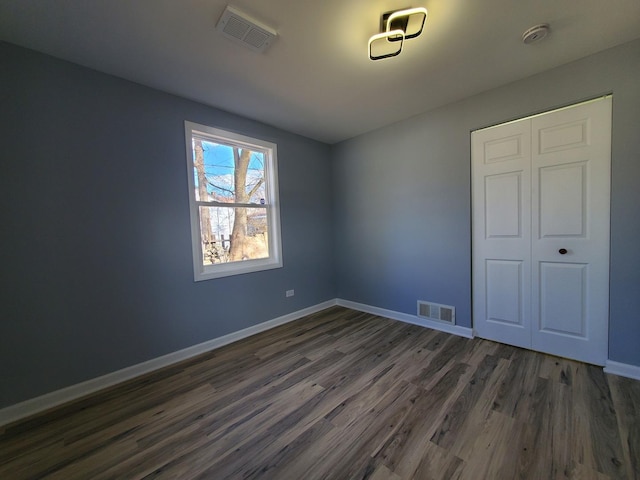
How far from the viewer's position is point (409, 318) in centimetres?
329

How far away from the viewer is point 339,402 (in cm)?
185

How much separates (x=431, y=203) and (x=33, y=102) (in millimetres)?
3766

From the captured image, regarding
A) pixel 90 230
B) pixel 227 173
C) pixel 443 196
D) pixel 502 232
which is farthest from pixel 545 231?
pixel 90 230

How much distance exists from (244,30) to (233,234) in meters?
2.01

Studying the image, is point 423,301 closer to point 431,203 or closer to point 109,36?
point 431,203

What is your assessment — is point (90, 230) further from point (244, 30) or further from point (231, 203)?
point (244, 30)

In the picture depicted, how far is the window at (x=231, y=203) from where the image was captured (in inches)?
105

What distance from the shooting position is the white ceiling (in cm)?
155

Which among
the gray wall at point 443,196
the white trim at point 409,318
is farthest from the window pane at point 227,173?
the white trim at point 409,318

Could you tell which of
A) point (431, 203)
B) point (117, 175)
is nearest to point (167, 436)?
point (117, 175)

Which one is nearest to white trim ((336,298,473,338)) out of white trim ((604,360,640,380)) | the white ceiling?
white trim ((604,360,640,380))

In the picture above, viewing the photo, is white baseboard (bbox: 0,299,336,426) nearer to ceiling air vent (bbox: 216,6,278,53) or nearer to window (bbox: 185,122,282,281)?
window (bbox: 185,122,282,281)

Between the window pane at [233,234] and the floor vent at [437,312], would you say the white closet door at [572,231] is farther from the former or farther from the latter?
the window pane at [233,234]

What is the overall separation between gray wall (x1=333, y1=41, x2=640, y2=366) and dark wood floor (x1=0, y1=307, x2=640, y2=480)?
77 cm
